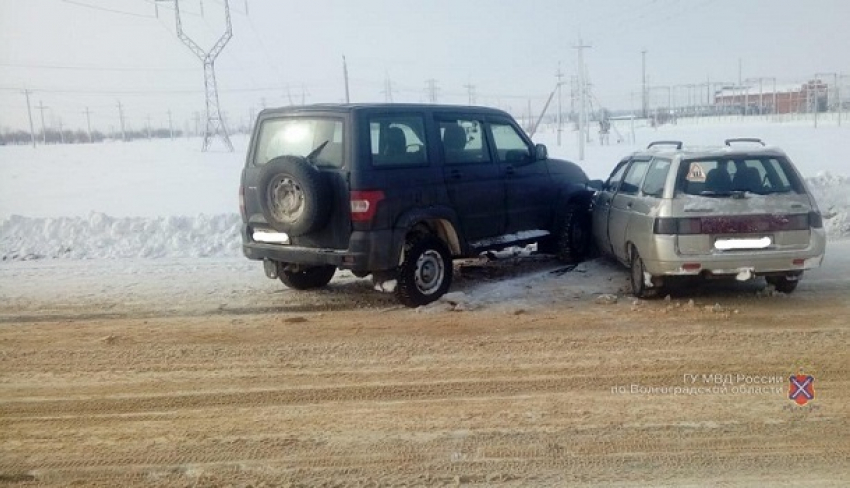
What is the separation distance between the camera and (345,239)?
6.85 meters

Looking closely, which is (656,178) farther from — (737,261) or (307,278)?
(307,278)

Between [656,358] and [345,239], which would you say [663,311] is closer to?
[656,358]

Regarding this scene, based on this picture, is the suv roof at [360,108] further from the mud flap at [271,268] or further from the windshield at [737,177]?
the windshield at [737,177]

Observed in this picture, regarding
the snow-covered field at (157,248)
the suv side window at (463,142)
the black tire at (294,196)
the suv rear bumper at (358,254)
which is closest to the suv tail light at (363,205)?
the suv rear bumper at (358,254)

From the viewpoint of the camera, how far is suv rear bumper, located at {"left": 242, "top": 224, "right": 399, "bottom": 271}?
6.78 metres

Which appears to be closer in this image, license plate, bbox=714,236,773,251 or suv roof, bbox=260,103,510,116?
license plate, bbox=714,236,773,251

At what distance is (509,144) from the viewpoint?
8453 mm

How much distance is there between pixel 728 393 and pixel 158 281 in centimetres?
645

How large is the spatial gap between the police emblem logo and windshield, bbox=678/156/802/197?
2307 millimetres

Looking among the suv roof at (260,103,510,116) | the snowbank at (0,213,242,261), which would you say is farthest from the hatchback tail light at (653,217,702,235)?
the snowbank at (0,213,242,261)

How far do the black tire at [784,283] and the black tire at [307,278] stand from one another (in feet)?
15.4

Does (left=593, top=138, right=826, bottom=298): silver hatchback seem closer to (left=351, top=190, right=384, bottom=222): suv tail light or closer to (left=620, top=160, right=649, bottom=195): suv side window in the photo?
(left=620, top=160, right=649, bottom=195): suv side window

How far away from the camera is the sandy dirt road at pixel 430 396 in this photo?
12.6 ft

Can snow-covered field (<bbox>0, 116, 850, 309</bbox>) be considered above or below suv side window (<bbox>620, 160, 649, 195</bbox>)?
below
